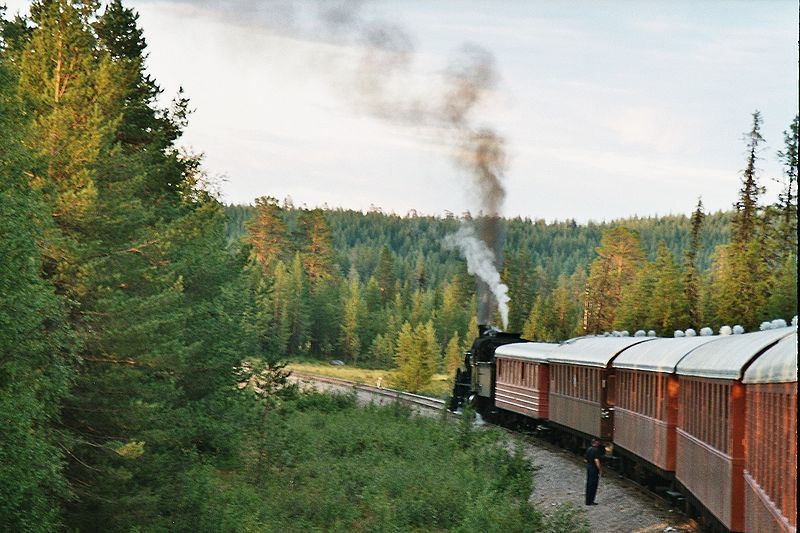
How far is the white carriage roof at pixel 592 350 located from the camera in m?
29.8

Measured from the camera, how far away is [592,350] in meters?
32.5

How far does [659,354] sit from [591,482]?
3.48 metres

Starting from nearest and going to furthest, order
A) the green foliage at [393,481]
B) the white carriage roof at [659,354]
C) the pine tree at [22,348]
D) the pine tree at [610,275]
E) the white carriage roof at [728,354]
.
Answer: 1. the white carriage roof at [728,354]
2. the pine tree at [22,348]
3. the white carriage roof at [659,354]
4. the green foliage at [393,481]
5. the pine tree at [610,275]

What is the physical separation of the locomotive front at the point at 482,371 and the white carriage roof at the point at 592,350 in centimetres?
1010

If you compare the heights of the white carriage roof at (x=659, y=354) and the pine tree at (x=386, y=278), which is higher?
the pine tree at (x=386, y=278)

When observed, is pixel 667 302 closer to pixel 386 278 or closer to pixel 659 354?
pixel 659 354

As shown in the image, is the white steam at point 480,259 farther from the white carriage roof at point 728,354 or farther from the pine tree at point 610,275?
the white carriage roof at point 728,354

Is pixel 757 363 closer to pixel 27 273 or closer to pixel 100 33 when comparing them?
pixel 27 273

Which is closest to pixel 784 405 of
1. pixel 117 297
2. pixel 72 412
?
pixel 117 297

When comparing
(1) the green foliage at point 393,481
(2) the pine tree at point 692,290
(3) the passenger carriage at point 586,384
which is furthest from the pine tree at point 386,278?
(3) the passenger carriage at point 586,384

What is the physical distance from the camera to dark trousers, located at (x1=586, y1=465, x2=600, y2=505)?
25078mm

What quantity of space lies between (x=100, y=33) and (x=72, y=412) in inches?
561

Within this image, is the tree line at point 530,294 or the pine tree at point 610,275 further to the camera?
the pine tree at point 610,275

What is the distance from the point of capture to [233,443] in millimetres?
35500
